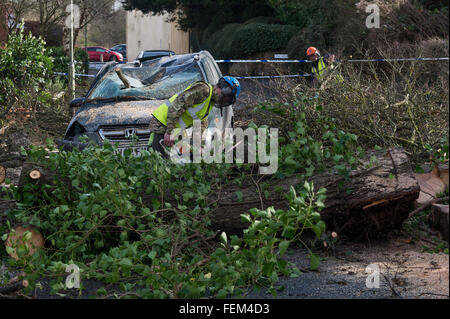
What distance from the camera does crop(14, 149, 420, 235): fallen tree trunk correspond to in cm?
504

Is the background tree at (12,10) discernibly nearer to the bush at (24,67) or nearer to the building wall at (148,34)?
the bush at (24,67)

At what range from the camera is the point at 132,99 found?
866 centimetres

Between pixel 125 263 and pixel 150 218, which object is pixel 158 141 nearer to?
pixel 150 218

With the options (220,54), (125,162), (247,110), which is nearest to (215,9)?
A: (220,54)

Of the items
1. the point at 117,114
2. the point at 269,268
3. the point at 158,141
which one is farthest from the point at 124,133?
the point at 269,268

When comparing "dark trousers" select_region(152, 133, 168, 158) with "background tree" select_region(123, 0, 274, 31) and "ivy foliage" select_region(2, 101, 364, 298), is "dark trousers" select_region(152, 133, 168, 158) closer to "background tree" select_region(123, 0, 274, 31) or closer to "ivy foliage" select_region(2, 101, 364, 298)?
"ivy foliage" select_region(2, 101, 364, 298)

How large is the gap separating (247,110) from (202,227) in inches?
158

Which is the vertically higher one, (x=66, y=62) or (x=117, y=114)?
(x=66, y=62)

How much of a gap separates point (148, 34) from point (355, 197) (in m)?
45.2

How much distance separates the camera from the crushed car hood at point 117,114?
802 cm

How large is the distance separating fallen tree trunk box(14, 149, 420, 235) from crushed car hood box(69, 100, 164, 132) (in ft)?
8.86

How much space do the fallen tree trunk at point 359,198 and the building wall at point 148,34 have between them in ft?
131

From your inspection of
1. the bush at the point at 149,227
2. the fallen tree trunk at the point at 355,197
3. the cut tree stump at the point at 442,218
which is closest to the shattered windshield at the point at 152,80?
the bush at the point at 149,227
